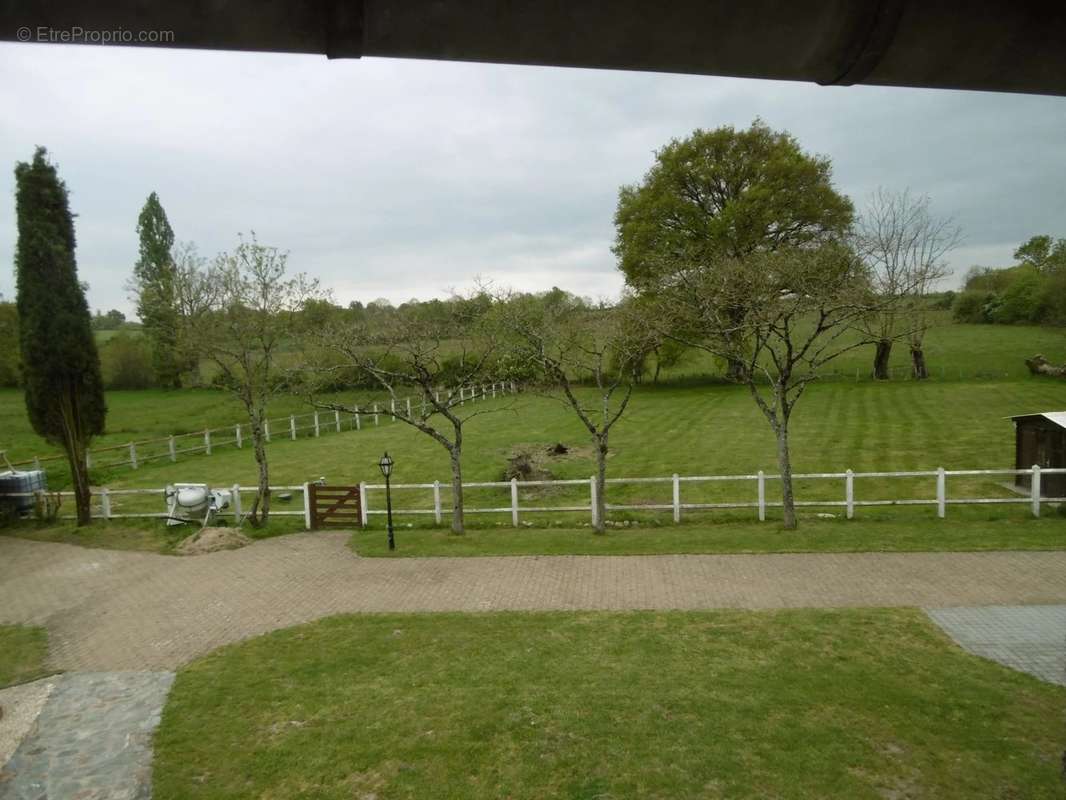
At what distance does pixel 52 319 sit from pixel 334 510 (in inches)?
279

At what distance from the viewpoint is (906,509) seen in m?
13.2

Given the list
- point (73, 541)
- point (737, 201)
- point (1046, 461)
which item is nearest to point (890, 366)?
point (737, 201)

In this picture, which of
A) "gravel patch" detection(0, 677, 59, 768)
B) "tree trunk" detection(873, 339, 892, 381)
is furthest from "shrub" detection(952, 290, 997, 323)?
"gravel patch" detection(0, 677, 59, 768)

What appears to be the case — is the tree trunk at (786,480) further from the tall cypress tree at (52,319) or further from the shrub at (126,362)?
the shrub at (126,362)

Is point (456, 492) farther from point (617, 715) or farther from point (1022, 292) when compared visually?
point (1022, 292)

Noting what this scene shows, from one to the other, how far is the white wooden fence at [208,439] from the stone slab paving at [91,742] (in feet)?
31.7

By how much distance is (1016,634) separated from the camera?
7.34 m

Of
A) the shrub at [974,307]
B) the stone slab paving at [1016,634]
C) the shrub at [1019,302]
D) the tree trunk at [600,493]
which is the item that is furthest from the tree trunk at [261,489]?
the shrub at [974,307]

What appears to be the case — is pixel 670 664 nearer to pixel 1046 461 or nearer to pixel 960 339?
pixel 1046 461

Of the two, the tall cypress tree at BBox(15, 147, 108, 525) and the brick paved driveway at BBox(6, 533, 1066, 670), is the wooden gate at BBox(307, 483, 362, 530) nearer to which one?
the brick paved driveway at BBox(6, 533, 1066, 670)

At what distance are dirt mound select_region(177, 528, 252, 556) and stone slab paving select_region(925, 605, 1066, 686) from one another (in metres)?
11.2

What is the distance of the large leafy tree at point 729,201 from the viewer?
33.8m

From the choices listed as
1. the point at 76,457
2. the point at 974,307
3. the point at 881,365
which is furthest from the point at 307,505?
the point at 974,307

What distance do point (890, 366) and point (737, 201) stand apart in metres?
16.6
